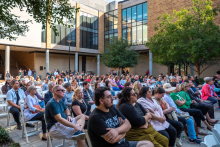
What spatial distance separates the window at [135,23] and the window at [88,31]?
659cm

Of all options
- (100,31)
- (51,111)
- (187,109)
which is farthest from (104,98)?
(100,31)

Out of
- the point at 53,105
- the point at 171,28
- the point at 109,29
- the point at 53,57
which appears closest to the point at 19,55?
the point at 53,57

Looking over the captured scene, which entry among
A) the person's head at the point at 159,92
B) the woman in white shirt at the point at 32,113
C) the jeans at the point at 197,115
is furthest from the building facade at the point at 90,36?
the person's head at the point at 159,92

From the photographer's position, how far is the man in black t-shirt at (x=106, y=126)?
2186 millimetres

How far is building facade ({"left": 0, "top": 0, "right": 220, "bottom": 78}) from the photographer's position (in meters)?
23.1

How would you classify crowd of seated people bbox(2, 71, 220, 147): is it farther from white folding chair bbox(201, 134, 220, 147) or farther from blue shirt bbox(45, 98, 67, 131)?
white folding chair bbox(201, 134, 220, 147)

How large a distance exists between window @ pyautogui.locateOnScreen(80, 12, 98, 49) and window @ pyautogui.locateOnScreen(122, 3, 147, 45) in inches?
259

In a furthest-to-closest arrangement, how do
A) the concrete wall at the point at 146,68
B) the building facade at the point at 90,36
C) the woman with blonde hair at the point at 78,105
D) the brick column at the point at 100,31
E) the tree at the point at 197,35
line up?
the brick column at the point at 100,31 < the concrete wall at the point at 146,68 < the building facade at the point at 90,36 < the tree at the point at 197,35 < the woman with blonde hair at the point at 78,105

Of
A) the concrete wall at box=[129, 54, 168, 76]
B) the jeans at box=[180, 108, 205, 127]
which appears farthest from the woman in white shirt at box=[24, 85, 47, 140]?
the concrete wall at box=[129, 54, 168, 76]

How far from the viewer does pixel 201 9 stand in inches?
560

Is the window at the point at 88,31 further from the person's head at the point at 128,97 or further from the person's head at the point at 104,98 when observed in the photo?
the person's head at the point at 104,98

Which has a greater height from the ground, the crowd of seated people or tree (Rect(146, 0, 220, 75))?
tree (Rect(146, 0, 220, 75))

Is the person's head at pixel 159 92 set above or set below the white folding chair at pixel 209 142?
above

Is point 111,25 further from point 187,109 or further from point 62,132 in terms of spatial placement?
point 62,132
